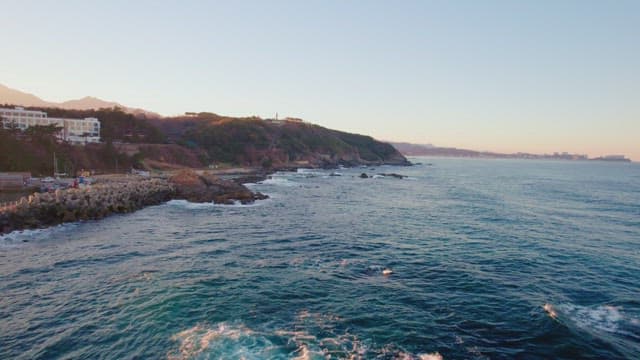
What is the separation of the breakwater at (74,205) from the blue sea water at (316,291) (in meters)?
2.18

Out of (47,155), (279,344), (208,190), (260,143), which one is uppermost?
(260,143)

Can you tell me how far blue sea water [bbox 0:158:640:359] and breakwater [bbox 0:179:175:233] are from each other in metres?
2.18

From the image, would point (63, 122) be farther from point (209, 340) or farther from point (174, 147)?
point (209, 340)

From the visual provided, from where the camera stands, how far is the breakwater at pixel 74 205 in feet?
111

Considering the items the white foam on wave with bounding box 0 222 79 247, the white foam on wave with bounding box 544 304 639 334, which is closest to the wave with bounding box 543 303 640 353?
the white foam on wave with bounding box 544 304 639 334

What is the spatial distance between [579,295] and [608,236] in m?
20.2

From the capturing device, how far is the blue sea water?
595 inches

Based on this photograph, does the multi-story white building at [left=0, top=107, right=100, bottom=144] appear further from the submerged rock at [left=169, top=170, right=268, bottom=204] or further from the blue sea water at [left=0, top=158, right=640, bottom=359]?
the blue sea water at [left=0, top=158, right=640, bottom=359]

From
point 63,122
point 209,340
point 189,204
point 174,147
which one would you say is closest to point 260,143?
point 174,147

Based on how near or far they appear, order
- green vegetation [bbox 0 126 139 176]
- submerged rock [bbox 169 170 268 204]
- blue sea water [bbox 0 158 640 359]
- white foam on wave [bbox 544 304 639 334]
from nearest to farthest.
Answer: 1. blue sea water [bbox 0 158 640 359]
2. white foam on wave [bbox 544 304 639 334]
3. submerged rock [bbox 169 170 268 204]
4. green vegetation [bbox 0 126 139 176]

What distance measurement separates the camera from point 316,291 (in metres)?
20.5

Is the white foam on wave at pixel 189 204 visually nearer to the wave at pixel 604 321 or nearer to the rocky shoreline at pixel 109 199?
the rocky shoreline at pixel 109 199

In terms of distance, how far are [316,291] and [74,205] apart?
31420 millimetres

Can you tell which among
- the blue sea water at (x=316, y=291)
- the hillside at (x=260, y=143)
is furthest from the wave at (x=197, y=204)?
the hillside at (x=260, y=143)
